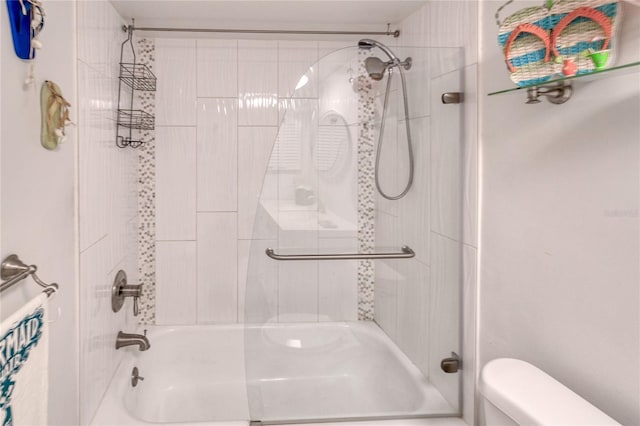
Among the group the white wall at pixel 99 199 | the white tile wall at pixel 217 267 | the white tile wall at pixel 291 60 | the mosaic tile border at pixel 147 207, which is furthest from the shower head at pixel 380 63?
the mosaic tile border at pixel 147 207

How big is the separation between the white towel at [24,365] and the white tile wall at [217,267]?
1490mm

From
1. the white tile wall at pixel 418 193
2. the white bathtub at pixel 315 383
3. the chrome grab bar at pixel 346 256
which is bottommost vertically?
the white bathtub at pixel 315 383

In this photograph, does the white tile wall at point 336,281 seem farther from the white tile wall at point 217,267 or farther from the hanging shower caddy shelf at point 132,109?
the hanging shower caddy shelf at point 132,109

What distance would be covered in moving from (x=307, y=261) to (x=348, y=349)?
16.5 inches

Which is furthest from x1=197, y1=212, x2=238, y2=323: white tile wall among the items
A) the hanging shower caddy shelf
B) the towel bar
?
the towel bar

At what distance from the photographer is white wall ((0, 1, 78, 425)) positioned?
99 cm

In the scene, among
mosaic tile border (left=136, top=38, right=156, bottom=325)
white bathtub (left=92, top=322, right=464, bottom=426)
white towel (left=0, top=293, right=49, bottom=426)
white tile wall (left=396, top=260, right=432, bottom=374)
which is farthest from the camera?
mosaic tile border (left=136, top=38, right=156, bottom=325)

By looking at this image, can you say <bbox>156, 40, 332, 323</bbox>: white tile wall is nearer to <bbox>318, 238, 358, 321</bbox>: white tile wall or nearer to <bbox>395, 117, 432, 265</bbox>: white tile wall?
<bbox>318, 238, 358, 321</bbox>: white tile wall

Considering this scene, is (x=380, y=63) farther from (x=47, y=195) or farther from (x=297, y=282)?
(x=47, y=195)

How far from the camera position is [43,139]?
1170mm

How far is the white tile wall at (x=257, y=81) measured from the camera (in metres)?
2.47

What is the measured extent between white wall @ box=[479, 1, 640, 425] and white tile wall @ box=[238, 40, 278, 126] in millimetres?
1301

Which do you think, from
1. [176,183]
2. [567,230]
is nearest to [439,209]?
[567,230]

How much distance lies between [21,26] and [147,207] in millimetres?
1535
